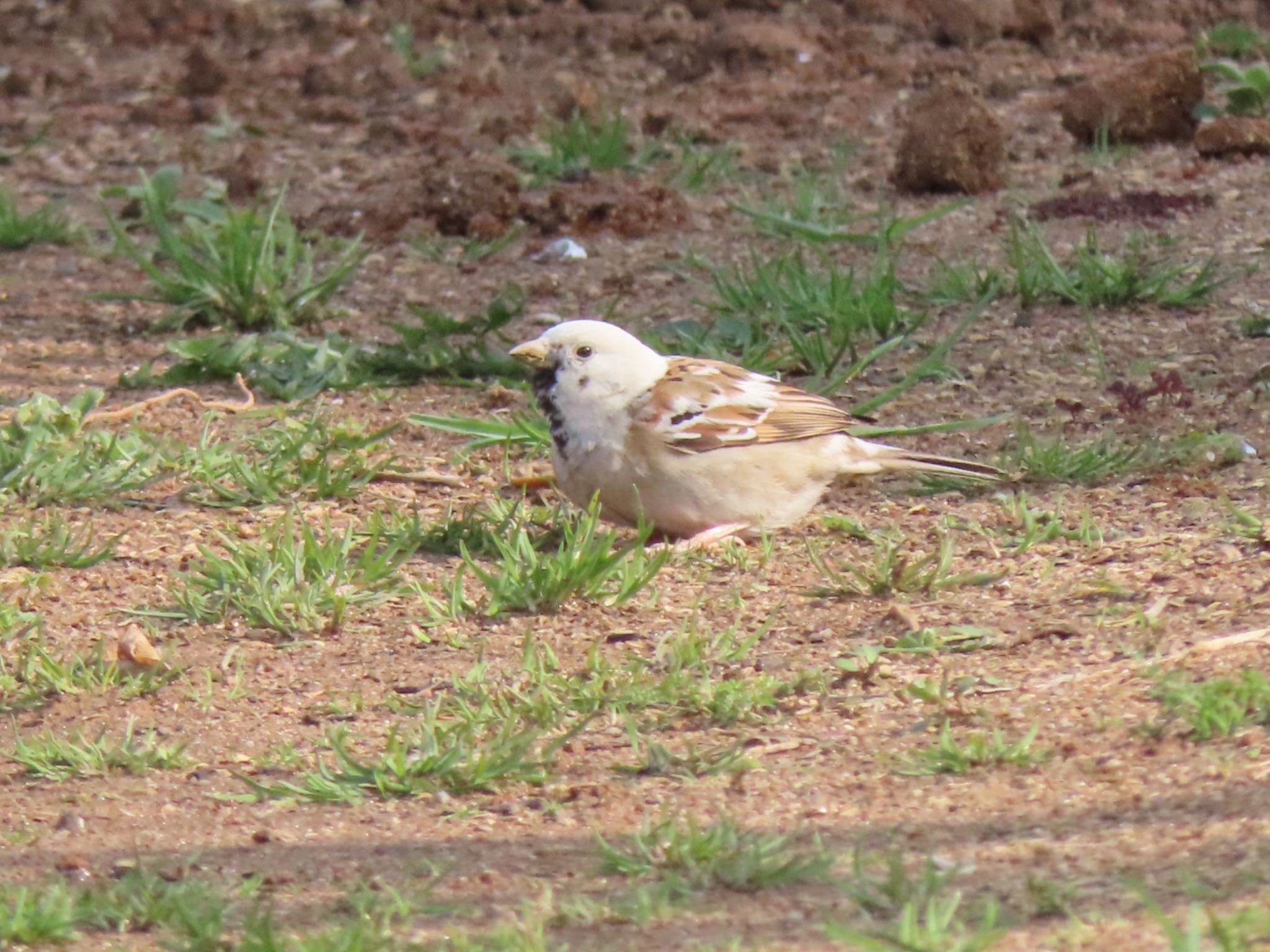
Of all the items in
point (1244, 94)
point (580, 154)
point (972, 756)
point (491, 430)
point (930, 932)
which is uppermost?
point (930, 932)

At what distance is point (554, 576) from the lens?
4918mm

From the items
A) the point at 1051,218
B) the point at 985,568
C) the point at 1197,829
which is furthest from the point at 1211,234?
the point at 1197,829

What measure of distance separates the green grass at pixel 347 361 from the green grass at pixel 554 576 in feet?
6.16

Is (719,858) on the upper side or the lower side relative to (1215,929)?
lower

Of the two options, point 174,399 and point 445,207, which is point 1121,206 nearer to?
point 445,207

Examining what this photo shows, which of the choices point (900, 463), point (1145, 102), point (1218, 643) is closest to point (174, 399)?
point (900, 463)

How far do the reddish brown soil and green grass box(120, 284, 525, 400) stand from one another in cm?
18

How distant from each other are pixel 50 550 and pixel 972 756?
2.71m

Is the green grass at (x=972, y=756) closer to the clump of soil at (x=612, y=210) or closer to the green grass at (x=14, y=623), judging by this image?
the green grass at (x=14, y=623)

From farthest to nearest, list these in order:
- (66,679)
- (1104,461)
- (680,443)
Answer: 1. (1104,461)
2. (680,443)
3. (66,679)

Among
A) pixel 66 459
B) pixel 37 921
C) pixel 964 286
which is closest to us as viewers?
pixel 37 921

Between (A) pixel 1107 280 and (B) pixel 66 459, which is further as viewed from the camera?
(A) pixel 1107 280

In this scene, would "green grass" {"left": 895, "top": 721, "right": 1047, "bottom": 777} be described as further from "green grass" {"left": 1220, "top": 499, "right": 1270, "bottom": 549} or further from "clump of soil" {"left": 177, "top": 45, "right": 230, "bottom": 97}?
"clump of soil" {"left": 177, "top": 45, "right": 230, "bottom": 97}

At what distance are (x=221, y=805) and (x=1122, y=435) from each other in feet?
10.5
